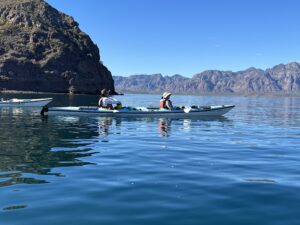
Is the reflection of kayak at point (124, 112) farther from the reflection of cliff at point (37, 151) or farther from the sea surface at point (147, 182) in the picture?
the sea surface at point (147, 182)

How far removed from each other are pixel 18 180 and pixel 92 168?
8.87ft

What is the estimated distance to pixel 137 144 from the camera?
19156 millimetres

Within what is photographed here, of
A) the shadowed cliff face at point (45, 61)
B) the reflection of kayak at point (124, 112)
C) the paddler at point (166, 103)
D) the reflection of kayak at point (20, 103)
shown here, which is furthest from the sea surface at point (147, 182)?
the shadowed cliff face at point (45, 61)

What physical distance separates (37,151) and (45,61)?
164 metres

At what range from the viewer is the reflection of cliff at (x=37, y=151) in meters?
12.3

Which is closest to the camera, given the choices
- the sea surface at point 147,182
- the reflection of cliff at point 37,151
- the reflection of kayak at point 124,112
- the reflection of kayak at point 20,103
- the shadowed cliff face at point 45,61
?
the sea surface at point 147,182

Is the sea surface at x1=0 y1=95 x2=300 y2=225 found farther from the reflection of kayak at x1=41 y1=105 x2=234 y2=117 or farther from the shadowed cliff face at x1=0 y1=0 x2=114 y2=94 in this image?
the shadowed cliff face at x1=0 y1=0 x2=114 y2=94

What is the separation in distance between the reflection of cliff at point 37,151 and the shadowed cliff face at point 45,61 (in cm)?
14256

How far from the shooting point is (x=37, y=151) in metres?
16.4

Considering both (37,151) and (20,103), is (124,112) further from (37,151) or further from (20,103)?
(20,103)

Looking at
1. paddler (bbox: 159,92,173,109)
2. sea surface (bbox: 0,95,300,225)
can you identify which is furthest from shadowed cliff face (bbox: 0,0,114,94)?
sea surface (bbox: 0,95,300,225)

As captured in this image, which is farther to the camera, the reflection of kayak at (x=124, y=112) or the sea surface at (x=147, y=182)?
the reflection of kayak at (x=124, y=112)

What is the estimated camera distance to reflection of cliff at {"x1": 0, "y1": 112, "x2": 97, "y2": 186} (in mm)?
12258

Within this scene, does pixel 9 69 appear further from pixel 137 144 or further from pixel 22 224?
pixel 22 224
